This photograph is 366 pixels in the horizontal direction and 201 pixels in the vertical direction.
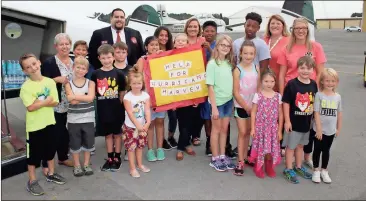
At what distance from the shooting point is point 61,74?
3.93 metres

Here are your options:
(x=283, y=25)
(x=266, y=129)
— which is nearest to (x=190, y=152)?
(x=266, y=129)

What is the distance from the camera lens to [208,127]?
15.5 feet

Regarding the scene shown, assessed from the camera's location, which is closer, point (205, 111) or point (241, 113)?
point (241, 113)

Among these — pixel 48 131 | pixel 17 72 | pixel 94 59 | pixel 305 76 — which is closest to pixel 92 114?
pixel 48 131

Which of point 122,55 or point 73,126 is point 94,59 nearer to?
point 122,55

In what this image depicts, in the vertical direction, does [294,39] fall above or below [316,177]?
above

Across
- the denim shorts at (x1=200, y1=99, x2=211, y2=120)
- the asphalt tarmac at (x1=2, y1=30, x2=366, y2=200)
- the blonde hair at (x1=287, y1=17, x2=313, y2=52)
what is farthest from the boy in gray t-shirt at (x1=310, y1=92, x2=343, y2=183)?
the denim shorts at (x1=200, y1=99, x2=211, y2=120)

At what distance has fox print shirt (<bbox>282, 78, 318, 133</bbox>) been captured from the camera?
12.1 feet

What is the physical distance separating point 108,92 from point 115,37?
1.21 metres

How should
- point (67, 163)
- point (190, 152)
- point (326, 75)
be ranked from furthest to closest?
point (190, 152), point (67, 163), point (326, 75)

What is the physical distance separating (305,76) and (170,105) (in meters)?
1.72

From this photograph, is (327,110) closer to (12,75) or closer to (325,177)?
(325,177)

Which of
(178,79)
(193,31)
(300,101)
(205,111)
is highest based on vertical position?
(193,31)

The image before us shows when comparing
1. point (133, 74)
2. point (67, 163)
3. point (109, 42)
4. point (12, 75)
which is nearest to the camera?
point (133, 74)
